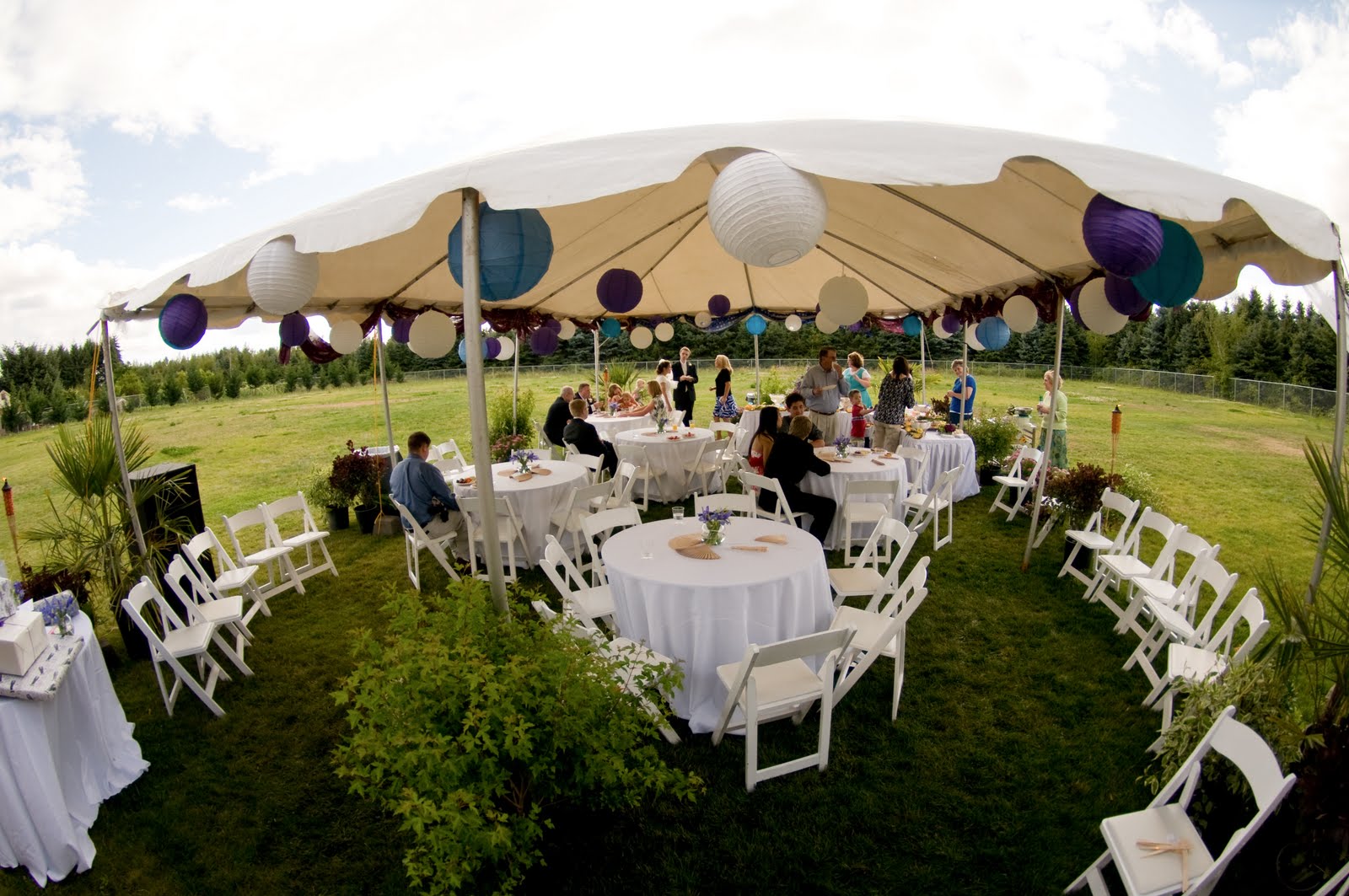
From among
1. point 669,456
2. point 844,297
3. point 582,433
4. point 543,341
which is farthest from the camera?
point 543,341

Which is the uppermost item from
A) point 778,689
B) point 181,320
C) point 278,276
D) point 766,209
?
point 766,209

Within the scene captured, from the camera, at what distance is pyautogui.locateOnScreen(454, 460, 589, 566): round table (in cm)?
626

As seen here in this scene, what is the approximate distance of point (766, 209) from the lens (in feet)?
8.49

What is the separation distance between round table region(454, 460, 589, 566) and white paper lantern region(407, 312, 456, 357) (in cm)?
133

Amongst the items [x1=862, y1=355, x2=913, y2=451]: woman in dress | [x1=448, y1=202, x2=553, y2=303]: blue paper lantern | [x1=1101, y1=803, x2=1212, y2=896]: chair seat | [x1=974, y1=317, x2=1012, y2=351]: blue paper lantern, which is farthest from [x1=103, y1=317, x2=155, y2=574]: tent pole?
[x1=974, y1=317, x2=1012, y2=351]: blue paper lantern

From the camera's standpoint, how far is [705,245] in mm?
7617

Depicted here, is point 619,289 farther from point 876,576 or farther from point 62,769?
point 62,769

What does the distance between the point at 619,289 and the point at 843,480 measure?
291cm

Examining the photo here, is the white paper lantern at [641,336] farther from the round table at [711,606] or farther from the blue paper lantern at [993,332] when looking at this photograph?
the round table at [711,606]

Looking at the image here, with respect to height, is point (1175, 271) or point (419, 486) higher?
point (1175, 271)

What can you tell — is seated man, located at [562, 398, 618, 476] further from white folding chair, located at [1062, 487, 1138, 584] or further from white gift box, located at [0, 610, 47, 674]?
white gift box, located at [0, 610, 47, 674]

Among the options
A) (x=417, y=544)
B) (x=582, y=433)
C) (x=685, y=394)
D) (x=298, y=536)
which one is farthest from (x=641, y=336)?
(x=298, y=536)

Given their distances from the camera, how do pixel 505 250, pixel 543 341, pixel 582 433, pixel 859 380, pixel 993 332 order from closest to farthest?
pixel 505 250 → pixel 993 332 → pixel 582 433 → pixel 543 341 → pixel 859 380

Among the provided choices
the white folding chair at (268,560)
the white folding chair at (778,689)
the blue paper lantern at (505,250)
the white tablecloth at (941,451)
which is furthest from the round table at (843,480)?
the white folding chair at (268,560)
